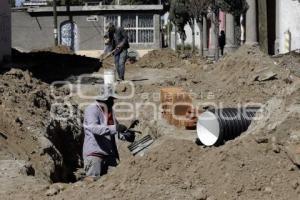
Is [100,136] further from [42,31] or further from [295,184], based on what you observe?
[42,31]

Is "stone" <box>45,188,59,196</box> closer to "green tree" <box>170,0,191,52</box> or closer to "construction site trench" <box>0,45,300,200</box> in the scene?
"construction site trench" <box>0,45,300,200</box>

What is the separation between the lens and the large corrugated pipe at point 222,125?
871 cm

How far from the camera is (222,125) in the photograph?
8.72 metres

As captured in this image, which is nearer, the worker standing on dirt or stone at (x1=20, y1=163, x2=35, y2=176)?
stone at (x1=20, y1=163, x2=35, y2=176)

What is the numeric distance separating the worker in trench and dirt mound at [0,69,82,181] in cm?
151

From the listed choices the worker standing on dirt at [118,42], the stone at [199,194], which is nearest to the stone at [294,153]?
the stone at [199,194]

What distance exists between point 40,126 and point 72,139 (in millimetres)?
1498

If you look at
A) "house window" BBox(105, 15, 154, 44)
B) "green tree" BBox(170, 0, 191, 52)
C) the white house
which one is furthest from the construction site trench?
"house window" BBox(105, 15, 154, 44)

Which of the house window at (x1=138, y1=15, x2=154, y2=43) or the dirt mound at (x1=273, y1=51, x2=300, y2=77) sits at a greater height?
the house window at (x1=138, y1=15, x2=154, y2=43)

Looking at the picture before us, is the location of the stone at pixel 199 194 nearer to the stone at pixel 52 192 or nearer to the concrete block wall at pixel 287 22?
the stone at pixel 52 192

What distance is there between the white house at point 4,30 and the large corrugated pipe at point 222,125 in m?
13.4

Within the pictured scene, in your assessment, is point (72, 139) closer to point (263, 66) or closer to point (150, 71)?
point (263, 66)

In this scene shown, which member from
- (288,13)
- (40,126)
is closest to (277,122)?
(40,126)

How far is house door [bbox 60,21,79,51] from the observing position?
40375 millimetres
